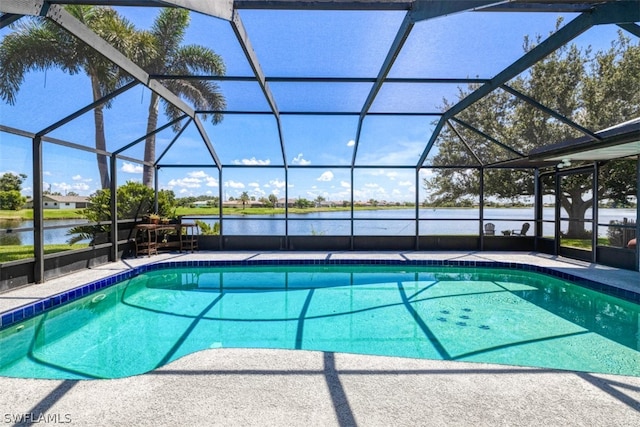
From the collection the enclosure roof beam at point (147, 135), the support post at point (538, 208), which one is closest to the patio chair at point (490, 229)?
the support post at point (538, 208)

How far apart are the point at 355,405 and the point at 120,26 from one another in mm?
→ 8512

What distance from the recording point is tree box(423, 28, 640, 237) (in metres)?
7.03

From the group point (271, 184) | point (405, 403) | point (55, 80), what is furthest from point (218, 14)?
point (271, 184)

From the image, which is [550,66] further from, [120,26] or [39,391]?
[39,391]

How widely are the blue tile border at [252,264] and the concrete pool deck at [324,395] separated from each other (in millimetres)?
2029

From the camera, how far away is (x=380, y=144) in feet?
30.9

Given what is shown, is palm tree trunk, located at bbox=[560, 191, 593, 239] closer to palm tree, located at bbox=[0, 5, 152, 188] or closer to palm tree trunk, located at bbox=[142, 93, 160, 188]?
palm tree trunk, located at bbox=[142, 93, 160, 188]

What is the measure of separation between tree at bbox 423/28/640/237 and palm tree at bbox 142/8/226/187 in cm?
459

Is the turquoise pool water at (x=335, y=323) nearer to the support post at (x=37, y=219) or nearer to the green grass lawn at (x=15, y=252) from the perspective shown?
the support post at (x=37, y=219)

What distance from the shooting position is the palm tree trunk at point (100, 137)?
15.0 ft

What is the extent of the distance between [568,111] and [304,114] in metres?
6.73

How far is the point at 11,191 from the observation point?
14.9 feet

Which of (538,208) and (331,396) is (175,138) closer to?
(331,396)

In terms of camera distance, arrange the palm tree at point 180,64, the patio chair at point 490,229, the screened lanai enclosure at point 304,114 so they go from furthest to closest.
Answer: the patio chair at point 490,229
the palm tree at point 180,64
the screened lanai enclosure at point 304,114
